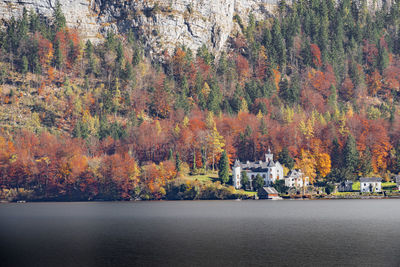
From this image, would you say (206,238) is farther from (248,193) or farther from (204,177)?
(204,177)

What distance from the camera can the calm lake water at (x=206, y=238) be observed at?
197 ft

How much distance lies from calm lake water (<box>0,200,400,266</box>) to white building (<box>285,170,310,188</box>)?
4376 cm

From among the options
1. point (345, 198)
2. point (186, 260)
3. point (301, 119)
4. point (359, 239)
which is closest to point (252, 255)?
point (186, 260)

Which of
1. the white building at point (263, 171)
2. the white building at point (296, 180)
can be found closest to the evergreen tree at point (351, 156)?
the white building at point (296, 180)

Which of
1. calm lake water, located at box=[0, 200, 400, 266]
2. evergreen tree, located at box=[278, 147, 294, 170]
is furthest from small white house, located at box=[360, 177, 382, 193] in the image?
calm lake water, located at box=[0, 200, 400, 266]

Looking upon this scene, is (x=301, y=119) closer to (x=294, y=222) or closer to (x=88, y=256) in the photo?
(x=294, y=222)

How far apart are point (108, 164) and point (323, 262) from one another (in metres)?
106

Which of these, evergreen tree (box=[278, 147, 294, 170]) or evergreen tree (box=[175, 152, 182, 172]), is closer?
evergreen tree (box=[175, 152, 182, 172])

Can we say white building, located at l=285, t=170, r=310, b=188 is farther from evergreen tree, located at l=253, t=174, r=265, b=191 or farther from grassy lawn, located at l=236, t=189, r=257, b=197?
grassy lawn, located at l=236, t=189, r=257, b=197

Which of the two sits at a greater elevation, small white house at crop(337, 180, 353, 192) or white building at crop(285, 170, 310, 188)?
white building at crop(285, 170, 310, 188)

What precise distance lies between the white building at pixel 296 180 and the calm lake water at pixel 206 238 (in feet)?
144

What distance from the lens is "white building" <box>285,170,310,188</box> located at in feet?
517

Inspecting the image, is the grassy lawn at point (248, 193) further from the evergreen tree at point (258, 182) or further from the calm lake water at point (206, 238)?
the calm lake water at point (206, 238)

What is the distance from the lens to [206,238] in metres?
74.2
